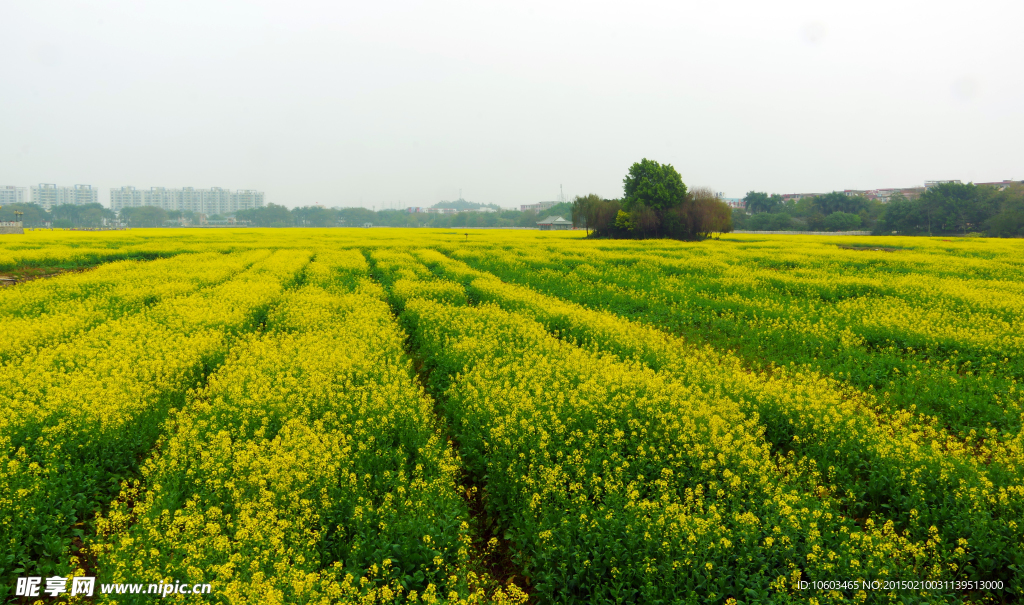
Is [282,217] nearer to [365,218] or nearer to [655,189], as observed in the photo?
[365,218]

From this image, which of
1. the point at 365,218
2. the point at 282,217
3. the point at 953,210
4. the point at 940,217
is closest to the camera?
the point at 940,217

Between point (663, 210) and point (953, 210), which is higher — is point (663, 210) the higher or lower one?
the lower one

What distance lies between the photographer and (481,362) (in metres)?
8.45

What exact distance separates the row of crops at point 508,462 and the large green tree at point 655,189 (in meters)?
44.1

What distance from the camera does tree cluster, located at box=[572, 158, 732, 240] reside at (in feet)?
179

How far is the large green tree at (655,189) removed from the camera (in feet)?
179

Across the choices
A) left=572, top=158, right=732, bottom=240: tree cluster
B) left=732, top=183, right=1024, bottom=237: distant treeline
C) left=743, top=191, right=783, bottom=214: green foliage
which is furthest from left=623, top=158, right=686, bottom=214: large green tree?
left=743, top=191, right=783, bottom=214: green foliage

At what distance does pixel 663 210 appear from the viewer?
180 feet

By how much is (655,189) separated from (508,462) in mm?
53398

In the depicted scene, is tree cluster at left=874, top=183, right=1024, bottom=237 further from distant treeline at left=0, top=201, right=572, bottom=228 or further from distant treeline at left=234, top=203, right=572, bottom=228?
distant treeline at left=234, top=203, right=572, bottom=228

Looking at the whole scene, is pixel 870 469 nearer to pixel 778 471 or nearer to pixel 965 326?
pixel 778 471

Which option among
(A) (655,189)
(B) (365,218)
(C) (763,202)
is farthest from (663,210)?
(B) (365,218)

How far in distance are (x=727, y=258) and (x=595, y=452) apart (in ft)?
91.2

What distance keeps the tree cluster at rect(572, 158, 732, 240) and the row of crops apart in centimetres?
4365
